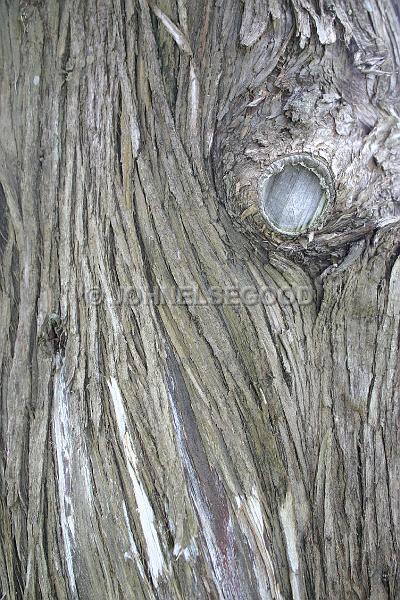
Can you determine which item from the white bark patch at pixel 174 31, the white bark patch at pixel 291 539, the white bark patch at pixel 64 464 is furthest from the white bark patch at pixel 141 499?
the white bark patch at pixel 174 31

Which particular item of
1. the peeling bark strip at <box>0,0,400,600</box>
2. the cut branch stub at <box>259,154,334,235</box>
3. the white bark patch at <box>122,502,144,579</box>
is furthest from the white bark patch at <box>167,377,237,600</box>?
the cut branch stub at <box>259,154,334,235</box>

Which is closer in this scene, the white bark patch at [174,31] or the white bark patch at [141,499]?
the white bark patch at [141,499]

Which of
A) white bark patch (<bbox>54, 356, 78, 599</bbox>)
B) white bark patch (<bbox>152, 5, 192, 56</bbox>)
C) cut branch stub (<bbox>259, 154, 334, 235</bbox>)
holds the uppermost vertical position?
white bark patch (<bbox>152, 5, 192, 56</bbox>)

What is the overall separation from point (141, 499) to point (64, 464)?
259 mm

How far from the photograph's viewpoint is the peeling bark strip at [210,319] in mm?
1710

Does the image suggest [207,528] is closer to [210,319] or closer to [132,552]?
[132,552]

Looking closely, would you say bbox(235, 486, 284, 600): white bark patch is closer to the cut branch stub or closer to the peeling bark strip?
the peeling bark strip

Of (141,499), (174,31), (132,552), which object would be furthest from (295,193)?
(132,552)

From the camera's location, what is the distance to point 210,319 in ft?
5.91

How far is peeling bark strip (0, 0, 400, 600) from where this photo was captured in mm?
1710

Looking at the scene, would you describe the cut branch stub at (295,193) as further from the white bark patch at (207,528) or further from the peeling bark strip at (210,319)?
the white bark patch at (207,528)

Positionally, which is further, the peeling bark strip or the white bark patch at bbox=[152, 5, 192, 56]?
the white bark patch at bbox=[152, 5, 192, 56]

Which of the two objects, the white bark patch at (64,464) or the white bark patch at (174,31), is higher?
the white bark patch at (174,31)

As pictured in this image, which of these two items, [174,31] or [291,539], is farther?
[174,31]
